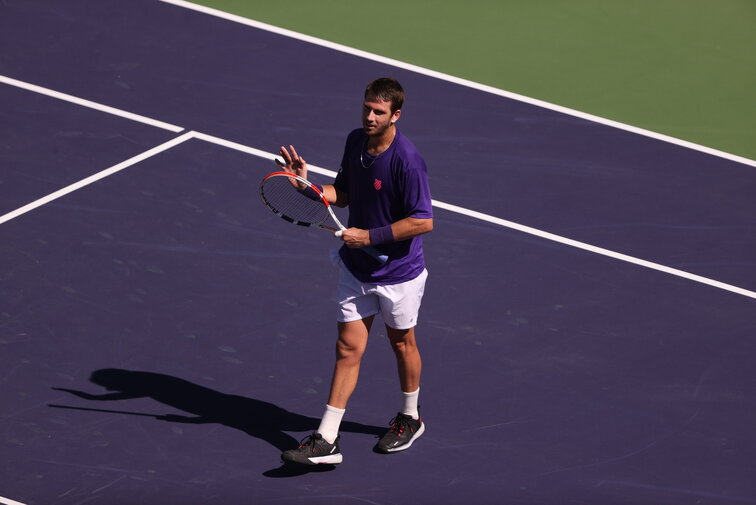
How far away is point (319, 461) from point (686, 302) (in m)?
3.61

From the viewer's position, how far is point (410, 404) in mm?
9211

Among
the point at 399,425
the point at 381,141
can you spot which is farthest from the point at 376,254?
the point at 399,425

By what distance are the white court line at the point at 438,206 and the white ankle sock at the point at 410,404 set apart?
291cm

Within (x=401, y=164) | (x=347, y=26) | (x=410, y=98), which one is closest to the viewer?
(x=401, y=164)

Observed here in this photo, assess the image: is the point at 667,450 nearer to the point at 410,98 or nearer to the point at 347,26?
the point at 410,98

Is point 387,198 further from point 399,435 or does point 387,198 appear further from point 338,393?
point 399,435

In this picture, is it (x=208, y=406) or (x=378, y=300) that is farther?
(x=208, y=406)

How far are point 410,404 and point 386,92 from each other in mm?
2124

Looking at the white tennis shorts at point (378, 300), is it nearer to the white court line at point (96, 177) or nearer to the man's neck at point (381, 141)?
the man's neck at point (381, 141)

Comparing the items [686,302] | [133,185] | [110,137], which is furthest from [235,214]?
[686,302]

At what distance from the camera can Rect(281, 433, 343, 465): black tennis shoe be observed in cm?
878

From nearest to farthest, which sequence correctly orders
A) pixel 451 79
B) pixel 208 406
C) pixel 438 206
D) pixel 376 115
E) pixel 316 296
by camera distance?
pixel 376 115 < pixel 208 406 < pixel 316 296 < pixel 438 206 < pixel 451 79

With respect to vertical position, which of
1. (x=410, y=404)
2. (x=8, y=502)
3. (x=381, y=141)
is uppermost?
(x=381, y=141)

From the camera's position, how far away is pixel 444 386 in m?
9.83
